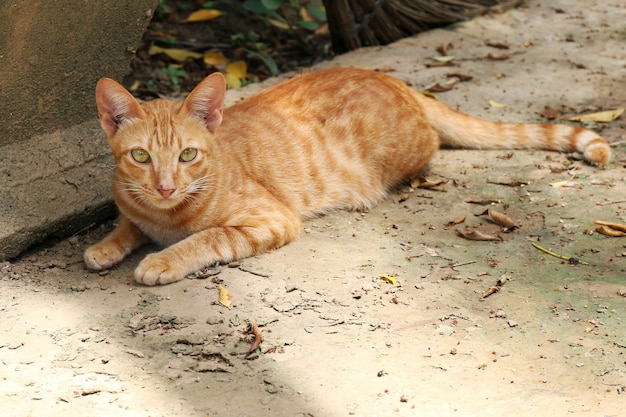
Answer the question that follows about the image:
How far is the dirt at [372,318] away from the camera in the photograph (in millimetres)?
3305

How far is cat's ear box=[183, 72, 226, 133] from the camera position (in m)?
4.33

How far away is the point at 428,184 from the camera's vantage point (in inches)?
212

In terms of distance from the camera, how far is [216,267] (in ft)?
14.2

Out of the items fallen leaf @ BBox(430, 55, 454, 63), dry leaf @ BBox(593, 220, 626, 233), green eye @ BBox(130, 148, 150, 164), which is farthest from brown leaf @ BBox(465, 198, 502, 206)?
fallen leaf @ BBox(430, 55, 454, 63)

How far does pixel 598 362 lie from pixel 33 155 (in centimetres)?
321

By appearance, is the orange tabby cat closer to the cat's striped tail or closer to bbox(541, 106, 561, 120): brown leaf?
the cat's striped tail

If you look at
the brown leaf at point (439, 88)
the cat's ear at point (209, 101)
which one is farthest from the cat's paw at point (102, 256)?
the brown leaf at point (439, 88)

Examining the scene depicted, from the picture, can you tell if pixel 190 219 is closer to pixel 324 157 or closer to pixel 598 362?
pixel 324 157

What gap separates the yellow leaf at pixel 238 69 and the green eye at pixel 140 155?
3.21 m

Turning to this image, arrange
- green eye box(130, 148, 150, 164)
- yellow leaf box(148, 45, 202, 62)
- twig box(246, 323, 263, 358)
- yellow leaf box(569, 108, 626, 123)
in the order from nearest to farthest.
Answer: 1. twig box(246, 323, 263, 358)
2. green eye box(130, 148, 150, 164)
3. yellow leaf box(569, 108, 626, 123)
4. yellow leaf box(148, 45, 202, 62)

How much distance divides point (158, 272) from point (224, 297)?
376 millimetres

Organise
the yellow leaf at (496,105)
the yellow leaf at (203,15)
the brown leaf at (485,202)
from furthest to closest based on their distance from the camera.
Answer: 1. the yellow leaf at (203,15)
2. the yellow leaf at (496,105)
3. the brown leaf at (485,202)

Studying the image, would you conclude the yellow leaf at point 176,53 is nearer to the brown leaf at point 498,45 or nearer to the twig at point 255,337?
the brown leaf at point 498,45

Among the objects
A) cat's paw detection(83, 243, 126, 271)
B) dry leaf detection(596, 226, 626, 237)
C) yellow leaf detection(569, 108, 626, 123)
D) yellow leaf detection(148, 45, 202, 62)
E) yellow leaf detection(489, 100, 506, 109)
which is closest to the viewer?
cat's paw detection(83, 243, 126, 271)
